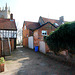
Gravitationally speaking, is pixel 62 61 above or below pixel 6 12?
below

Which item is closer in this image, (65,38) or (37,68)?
(65,38)

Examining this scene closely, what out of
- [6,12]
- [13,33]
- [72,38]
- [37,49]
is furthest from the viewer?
[6,12]

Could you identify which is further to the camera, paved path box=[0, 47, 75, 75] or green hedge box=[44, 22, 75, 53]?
green hedge box=[44, 22, 75, 53]

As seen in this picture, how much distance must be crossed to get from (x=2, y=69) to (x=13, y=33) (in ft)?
41.0

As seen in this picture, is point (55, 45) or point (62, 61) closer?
point (55, 45)

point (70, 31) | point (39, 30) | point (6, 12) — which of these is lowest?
point (70, 31)

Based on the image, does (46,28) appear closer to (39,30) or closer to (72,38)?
(39,30)

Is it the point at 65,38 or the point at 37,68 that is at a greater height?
the point at 65,38

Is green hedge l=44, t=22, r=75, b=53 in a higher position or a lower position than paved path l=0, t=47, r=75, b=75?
higher

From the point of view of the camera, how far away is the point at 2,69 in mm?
5309

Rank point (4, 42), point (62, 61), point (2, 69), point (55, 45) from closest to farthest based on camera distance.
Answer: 1. point (2, 69)
2. point (55, 45)
3. point (62, 61)
4. point (4, 42)

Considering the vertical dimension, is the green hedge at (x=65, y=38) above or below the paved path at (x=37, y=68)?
above

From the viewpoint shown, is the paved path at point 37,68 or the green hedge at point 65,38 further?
the green hedge at point 65,38

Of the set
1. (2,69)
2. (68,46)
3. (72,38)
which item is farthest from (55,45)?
(2,69)
